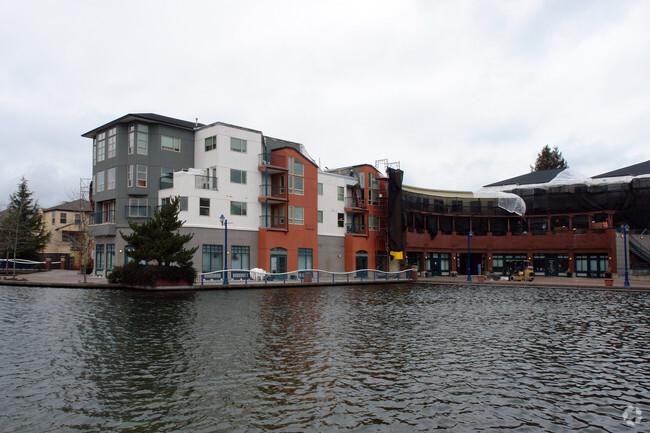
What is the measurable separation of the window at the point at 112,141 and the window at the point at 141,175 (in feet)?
12.0

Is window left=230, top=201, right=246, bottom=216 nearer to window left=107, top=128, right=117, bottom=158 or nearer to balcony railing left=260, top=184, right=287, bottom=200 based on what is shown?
balcony railing left=260, top=184, right=287, bottom=200

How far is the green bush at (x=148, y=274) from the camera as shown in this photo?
35188 millimetres

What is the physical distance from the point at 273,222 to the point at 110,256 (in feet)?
51.5

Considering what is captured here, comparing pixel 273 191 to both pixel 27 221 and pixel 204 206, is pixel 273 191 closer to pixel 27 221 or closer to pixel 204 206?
pixel 204 206

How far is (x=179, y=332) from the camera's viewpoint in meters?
17.2

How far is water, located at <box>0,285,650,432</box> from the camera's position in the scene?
887 centimetres

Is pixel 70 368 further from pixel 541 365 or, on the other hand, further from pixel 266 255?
pixel 266 255

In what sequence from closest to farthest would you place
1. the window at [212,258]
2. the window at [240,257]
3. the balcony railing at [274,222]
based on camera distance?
the window at [212,258] → the window at [240,257] → the balcony railing at [274,222]

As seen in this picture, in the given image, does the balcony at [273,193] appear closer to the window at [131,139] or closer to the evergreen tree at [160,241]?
the window at [131,139]

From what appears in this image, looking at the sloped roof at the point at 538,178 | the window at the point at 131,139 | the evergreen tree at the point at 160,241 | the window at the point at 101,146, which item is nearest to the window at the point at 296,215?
the window at the point at 131,139

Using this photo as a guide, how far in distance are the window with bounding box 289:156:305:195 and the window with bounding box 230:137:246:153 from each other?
532 centimetres

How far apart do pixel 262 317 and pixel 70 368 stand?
992cm

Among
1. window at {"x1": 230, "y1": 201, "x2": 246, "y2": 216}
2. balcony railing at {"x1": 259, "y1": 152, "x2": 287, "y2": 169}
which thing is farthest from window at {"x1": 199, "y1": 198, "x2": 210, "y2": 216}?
balcony railing at {"x1": 259, "y1": 152, "x2": 287, "y2": 169}

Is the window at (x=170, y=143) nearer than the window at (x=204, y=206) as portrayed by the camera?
No
